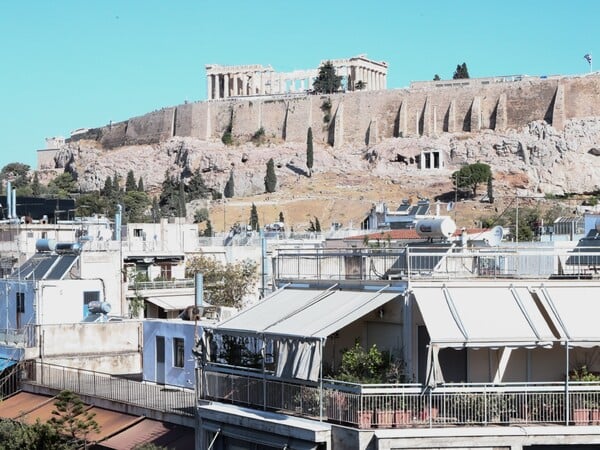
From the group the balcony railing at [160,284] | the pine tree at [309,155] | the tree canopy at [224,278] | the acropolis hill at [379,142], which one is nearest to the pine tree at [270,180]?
the acropolis hill at [379,142]

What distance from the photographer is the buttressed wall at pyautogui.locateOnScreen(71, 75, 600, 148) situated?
337 ft

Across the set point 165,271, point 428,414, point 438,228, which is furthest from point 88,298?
point 428,414

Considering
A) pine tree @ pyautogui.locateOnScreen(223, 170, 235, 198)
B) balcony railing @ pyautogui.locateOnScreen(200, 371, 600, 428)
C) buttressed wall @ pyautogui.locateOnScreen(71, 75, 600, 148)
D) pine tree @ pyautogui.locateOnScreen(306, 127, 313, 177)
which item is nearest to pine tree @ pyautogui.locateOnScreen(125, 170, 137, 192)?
→ pine tree @ pyautogui.locateOnScreen(223, 170, 235, 198)

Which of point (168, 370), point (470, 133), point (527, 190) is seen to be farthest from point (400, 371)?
point (470, 133)

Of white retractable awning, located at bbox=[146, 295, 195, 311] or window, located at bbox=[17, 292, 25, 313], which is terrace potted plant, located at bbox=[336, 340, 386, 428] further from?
white retractable awning, located at bbox=[146, 295, 195, 311]

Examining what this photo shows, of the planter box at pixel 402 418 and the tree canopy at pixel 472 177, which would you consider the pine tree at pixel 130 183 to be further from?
the planter box at pixel 402 418

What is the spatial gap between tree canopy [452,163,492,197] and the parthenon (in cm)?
3235

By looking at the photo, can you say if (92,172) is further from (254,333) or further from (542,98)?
(254,333)

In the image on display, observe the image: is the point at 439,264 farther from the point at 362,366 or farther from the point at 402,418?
the point at 402,418

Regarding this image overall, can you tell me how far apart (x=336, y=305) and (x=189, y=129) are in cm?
10654

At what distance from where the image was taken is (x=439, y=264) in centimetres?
1566

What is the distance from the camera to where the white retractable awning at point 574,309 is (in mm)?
13898

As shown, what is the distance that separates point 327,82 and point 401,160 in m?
19.3

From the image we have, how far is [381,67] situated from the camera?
13400cm
